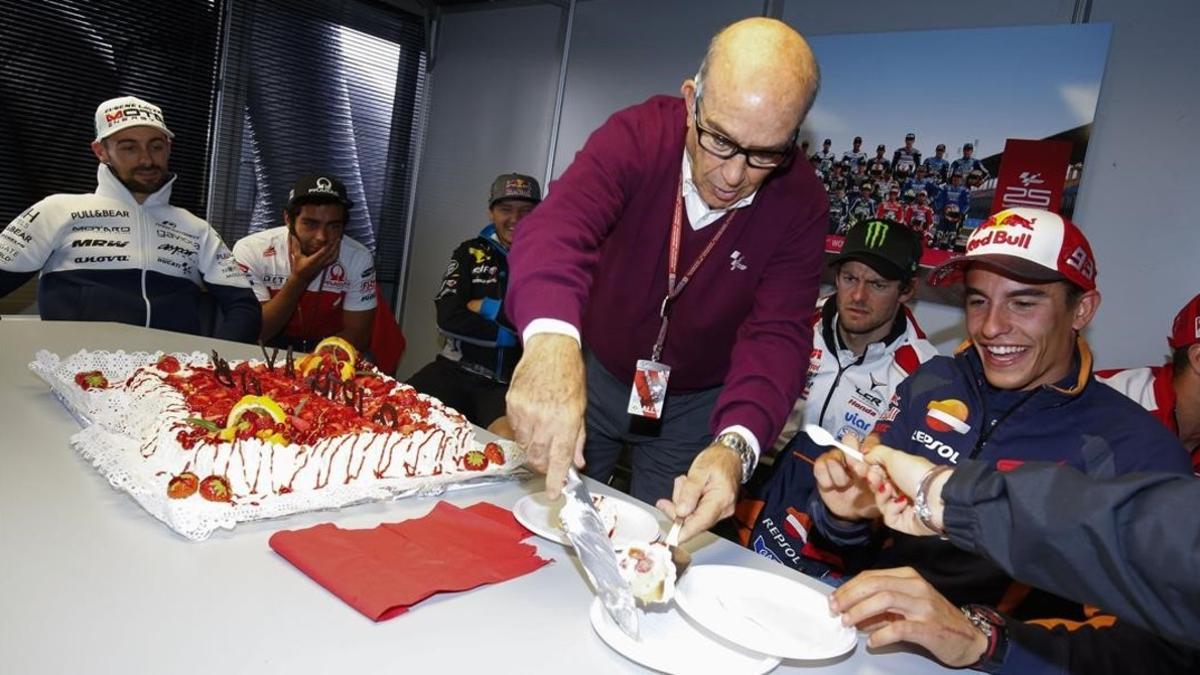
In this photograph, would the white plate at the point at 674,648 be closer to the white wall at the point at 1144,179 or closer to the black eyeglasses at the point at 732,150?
the black eyeglasses at the point at 732,150

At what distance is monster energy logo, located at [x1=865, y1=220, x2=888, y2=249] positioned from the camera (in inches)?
121

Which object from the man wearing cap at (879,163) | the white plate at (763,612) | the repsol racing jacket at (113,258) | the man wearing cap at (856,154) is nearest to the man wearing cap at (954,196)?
the man wearing cap at (879,163)

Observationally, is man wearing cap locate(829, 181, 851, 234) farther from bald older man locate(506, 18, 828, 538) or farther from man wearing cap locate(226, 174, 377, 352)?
man wearing cap locate(226, 174, 377, 352)

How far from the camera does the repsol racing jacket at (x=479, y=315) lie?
4.07m

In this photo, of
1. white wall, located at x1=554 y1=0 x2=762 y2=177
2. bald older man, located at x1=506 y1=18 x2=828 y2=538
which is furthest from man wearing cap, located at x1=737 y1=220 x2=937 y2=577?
white wall, located at x1=554 y1=0 x2=762 y2=177

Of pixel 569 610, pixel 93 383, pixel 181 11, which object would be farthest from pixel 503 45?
pixel 569 610

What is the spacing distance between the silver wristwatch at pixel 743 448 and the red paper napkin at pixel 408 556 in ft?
1.45

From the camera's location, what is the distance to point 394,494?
5.55 ft

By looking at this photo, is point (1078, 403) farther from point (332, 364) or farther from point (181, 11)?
point (181, 11)

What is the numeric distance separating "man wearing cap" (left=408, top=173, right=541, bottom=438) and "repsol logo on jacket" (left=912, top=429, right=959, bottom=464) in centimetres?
232

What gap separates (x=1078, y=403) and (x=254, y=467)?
1.77 metres

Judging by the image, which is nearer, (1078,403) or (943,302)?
(1078,403)

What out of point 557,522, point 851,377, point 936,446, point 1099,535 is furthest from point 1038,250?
point 851,377

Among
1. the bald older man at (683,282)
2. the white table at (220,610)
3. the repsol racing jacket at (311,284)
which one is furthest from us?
the repsol racing jacket at (311,284)
